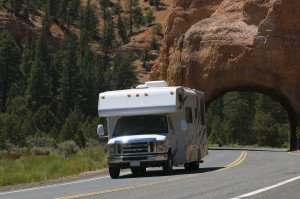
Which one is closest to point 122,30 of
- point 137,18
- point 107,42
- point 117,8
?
point 137,18

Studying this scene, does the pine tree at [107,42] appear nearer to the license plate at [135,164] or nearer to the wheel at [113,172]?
the wheel at [113,172]

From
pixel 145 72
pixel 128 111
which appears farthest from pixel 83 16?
pixel 128 111

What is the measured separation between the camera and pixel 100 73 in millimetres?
112375

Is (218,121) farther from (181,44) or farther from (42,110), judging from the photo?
(181,44)

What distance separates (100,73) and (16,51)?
20055 mm

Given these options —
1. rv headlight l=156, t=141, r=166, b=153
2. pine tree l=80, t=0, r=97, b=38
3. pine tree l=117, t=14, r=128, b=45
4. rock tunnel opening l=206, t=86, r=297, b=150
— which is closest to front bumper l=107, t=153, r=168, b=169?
rv headlight l=156, t=141, r=166, b=153

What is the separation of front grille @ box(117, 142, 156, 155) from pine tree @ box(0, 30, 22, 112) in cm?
8085

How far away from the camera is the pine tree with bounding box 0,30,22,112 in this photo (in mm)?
95812

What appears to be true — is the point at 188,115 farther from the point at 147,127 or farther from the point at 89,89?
the point at 89,89

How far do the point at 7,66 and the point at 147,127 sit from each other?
81801 millimetres

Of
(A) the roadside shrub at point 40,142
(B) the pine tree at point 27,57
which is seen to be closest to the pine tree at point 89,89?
(B) the pine tree at point 27,57

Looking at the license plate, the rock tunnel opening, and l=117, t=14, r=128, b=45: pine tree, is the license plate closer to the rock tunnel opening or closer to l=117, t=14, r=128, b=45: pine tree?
the rock tunnel opening

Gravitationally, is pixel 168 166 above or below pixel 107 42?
below

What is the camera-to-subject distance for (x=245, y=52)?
44.2 metres
